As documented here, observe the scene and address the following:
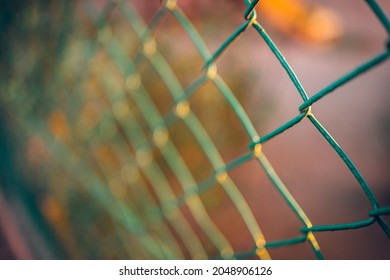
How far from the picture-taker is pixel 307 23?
5.79 feet

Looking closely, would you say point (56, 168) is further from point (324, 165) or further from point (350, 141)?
point (350, 141)

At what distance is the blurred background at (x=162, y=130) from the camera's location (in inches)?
38.0

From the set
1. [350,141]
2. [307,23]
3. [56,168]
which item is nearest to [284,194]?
[56,168]

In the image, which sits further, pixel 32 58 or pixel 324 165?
pixel 324 165

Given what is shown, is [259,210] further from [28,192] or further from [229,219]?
[28,192]

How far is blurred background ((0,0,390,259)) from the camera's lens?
0.97 metres

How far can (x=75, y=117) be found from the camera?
3.29 feet

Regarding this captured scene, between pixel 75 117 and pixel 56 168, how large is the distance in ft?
0.91

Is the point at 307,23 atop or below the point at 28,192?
atop

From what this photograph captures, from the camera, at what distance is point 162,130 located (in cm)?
83
